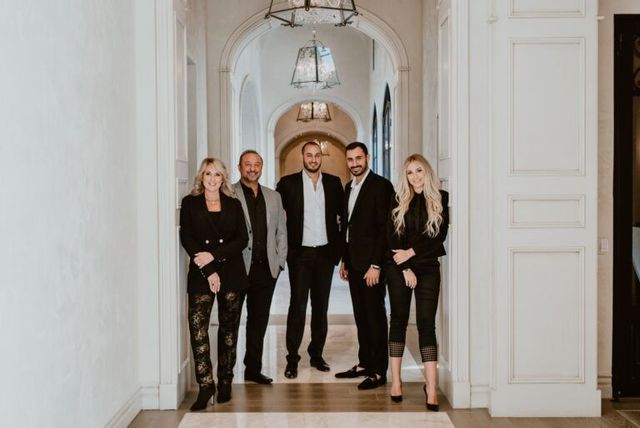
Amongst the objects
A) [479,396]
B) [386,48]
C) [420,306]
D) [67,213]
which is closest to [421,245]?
[420,306]

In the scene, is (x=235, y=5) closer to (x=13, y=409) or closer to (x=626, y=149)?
(x=626, y=149)

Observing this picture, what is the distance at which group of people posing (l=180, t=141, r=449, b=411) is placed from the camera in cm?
507

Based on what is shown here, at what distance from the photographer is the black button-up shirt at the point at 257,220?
572 centimetres

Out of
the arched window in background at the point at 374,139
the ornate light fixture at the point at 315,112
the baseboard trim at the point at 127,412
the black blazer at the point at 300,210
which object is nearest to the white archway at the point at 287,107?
the arched window in background at the point at 374,139

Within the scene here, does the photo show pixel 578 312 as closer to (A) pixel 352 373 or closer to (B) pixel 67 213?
(A) pixel 352 373

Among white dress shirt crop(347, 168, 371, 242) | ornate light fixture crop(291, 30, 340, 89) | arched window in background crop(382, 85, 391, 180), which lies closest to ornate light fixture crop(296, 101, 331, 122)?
ornate light fixture crop(291, 30, 340, 89)

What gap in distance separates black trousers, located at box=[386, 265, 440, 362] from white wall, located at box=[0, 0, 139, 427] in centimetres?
180

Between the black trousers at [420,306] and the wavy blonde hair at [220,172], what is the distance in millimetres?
1277

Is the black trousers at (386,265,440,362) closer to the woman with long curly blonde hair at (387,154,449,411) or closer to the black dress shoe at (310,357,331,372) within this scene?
the woman with long curly blonde hair at (387,154,449,411)

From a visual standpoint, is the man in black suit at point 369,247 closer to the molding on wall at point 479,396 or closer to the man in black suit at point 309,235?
the man in black suit at point 309,235

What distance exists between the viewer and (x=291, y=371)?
6.07 m

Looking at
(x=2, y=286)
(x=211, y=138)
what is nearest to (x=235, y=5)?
(x=211, y=138)

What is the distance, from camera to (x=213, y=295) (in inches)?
202

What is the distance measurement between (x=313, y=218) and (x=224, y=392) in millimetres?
1591
